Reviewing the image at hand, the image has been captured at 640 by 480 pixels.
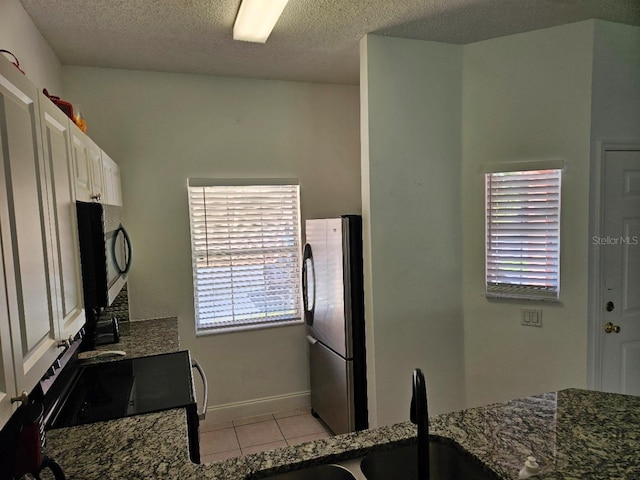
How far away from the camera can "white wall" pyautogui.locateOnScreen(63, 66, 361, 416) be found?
3213 millimetres

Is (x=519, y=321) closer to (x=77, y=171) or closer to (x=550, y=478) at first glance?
(x=550, y=478)

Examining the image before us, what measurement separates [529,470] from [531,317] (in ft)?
6.24

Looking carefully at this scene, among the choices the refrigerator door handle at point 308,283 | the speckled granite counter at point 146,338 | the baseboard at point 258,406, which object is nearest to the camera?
the speckled granite counter at point 146,338

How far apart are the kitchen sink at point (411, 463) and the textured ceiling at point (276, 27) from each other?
220cm

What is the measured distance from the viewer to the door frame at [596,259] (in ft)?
8.54

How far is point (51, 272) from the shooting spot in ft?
4.10

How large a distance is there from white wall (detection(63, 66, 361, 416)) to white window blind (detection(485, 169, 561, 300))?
1339mm

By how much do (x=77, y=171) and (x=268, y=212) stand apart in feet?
6.39

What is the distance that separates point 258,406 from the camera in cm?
360

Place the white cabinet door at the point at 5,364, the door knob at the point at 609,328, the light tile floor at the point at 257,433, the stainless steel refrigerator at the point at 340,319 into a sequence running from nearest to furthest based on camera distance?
1. the white cabinet door at the point at 5,364
2. the door knob at the point at 609,328
3. the stainless steel refrigerator at the point at 340,319
4. the light tile floor at the point at 257,433

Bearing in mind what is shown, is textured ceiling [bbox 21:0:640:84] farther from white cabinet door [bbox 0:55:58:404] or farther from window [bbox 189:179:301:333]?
white cabinet door [bbox 0:55:58:404]

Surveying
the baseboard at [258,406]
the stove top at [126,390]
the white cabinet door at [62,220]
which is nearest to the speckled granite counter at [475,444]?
the stove top at [126,390]

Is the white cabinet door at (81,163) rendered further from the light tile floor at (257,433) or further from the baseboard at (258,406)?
the baseboard at (258,406)

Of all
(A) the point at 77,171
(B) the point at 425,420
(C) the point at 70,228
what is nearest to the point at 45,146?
(C) the point at 70,228
